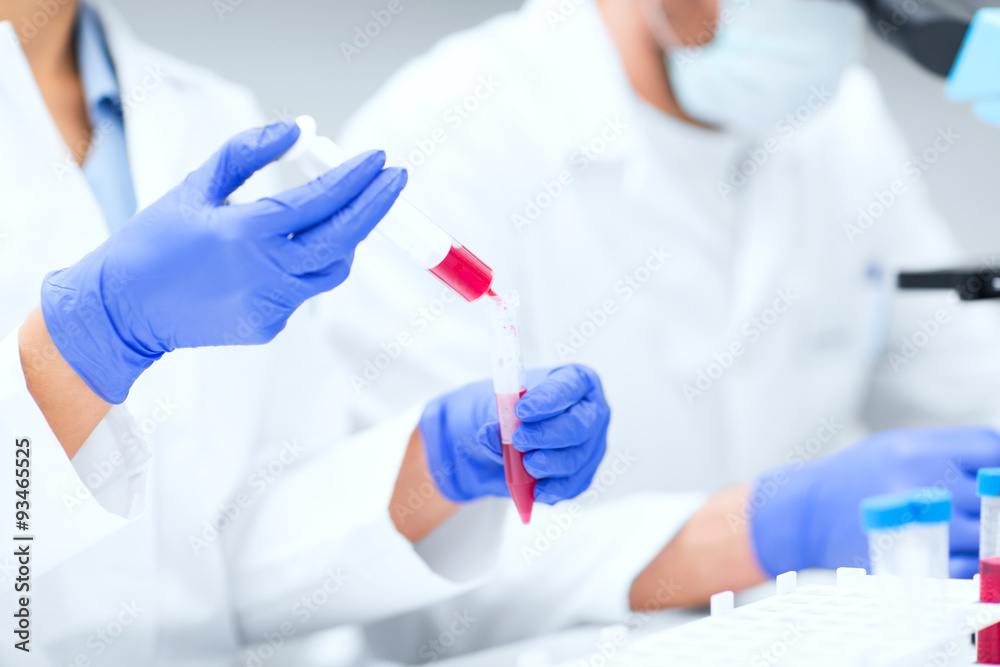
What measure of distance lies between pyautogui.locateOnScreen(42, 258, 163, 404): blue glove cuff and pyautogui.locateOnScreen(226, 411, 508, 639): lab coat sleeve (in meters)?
0.42

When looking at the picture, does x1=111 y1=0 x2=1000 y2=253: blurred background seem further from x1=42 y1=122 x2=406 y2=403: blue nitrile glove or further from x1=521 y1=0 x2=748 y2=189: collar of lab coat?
x1=42 y1=122 x2=406 y2=403: blue nitrile glove

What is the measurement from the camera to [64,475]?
860 millimetres

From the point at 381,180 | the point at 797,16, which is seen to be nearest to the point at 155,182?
the point at 381,180

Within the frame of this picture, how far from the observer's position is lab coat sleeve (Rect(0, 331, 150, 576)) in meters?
0.84

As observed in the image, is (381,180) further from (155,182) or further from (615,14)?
(615,14)

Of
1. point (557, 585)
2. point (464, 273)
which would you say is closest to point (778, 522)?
point (557, 585)

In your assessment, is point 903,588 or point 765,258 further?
point 765,258

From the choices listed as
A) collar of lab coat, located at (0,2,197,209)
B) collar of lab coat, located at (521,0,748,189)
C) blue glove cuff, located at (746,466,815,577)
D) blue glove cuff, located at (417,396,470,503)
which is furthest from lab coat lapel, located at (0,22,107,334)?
blue glove cuff, located at (746,466,815,577)

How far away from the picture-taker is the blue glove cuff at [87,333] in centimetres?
84

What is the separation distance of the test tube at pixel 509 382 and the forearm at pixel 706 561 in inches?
15.8

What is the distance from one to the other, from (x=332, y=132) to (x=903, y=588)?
1.33m

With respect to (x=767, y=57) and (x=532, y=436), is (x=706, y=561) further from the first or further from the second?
(x=767, y=57)

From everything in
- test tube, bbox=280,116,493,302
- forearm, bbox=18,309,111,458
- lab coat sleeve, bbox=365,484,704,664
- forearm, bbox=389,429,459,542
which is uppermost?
test tube, bbox=280,116,493,302

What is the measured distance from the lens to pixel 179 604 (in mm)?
1147
